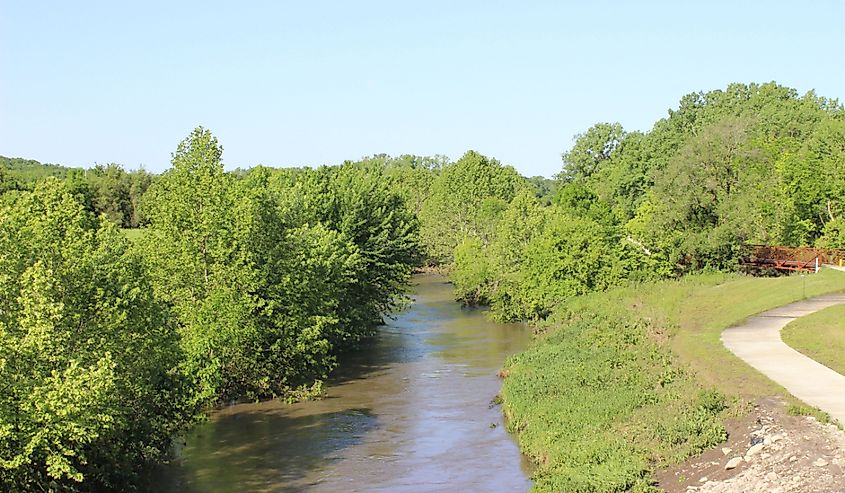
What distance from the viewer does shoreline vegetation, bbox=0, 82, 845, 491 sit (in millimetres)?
20453

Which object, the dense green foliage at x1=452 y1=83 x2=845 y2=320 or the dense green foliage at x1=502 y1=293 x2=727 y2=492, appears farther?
the dense green foliage at x1=452 y1=83 x2=845 y2=320

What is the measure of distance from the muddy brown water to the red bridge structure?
18.9 m

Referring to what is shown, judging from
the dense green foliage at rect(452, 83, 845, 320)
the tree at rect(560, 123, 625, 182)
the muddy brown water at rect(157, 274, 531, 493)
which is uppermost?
the tree at rect(560, 123, 625, 182)

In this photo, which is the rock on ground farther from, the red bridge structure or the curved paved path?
the red bridge structure

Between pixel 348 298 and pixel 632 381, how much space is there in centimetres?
1866

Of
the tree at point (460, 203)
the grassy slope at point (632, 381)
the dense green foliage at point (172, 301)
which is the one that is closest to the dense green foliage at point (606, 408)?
the grassy slope at point (632, 381)

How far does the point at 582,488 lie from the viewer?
21.9m

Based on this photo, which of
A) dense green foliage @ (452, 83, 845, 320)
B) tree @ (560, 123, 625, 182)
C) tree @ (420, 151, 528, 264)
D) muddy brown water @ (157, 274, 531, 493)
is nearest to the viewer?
muddy brown water @ (157, 274, 531, 493)

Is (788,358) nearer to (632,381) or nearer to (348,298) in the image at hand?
(632,381)

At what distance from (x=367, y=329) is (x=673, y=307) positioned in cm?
1554

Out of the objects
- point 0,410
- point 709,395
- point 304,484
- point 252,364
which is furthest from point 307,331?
point 0,410

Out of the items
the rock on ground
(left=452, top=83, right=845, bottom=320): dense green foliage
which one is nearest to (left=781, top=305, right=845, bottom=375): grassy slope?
the rock on ground

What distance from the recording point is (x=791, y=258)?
183ft

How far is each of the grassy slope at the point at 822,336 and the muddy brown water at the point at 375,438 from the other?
33.3 feet
